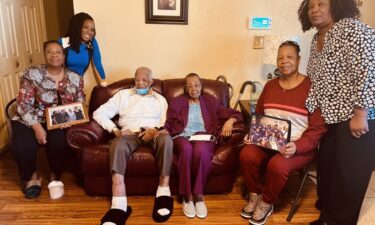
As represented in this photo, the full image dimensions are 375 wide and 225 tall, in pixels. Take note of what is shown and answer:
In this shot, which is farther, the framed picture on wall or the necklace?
the framed picture on wall

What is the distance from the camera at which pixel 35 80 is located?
252 centimetres

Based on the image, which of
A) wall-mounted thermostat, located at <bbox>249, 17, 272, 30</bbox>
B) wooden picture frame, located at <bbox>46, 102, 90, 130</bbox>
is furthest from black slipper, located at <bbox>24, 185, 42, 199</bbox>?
wall-mounted thermostat, located at <bbox>249, 17, 272, 30</bbox>

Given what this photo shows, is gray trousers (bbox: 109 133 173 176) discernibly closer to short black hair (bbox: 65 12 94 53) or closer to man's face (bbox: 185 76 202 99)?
man's face (bbox: 185 76 202 99)

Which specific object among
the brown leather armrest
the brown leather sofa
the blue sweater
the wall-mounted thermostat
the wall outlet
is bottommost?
the brown leather sofa

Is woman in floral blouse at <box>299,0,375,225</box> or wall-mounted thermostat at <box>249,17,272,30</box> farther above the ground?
wall-mounted thermostat at <box>249,17,272,30</box>

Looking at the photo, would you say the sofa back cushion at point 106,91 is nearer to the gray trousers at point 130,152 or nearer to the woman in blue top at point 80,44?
the woman in blue top at point 80,44

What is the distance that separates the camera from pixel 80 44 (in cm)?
278

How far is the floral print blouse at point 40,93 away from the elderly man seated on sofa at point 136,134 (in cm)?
28

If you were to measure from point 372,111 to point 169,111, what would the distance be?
149 cm

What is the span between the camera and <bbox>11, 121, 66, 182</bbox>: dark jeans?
2.44 meters

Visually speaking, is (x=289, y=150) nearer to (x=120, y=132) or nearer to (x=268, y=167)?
(x=268, y=167)

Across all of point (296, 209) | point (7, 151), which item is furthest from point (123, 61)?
point (296, 209)

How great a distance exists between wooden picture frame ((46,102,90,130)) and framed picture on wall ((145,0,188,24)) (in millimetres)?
1094

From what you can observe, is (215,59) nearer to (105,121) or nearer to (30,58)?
(105,121)
